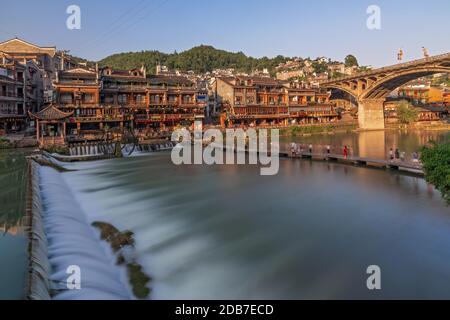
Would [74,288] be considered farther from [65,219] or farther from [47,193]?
[47,193]

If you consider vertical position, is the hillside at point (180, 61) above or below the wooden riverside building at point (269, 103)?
above

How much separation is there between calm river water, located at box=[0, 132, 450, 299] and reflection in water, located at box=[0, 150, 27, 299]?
3.8 inches

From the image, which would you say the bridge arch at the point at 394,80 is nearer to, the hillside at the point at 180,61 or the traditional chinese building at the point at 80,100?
the traditional chinese building at the point at 80,100

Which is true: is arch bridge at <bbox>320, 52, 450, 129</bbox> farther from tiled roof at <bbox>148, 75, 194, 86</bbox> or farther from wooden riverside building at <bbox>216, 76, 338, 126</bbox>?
tiled roof at <bbox>148, 75, 194, 86</bbox>

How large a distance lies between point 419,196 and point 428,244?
8.89 metres

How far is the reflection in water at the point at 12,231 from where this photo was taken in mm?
12383

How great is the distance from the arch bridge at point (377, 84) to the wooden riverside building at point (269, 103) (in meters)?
7.62

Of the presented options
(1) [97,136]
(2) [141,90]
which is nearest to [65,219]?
(1) [97,136]

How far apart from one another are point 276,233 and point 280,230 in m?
0.50

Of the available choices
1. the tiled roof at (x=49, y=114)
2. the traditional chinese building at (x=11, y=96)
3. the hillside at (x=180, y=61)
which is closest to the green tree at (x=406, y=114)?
the tiled roof at (x=49, y=114)

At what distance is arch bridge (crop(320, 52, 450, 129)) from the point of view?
7369 centimetres

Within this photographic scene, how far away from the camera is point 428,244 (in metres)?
15.6

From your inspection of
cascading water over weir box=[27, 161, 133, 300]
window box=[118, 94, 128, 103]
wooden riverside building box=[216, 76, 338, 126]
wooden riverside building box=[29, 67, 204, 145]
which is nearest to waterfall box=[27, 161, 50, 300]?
cascading water over weir box=[27, 161, 133, 300]

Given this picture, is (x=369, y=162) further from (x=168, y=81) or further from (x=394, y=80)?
(x=394, y=80)
